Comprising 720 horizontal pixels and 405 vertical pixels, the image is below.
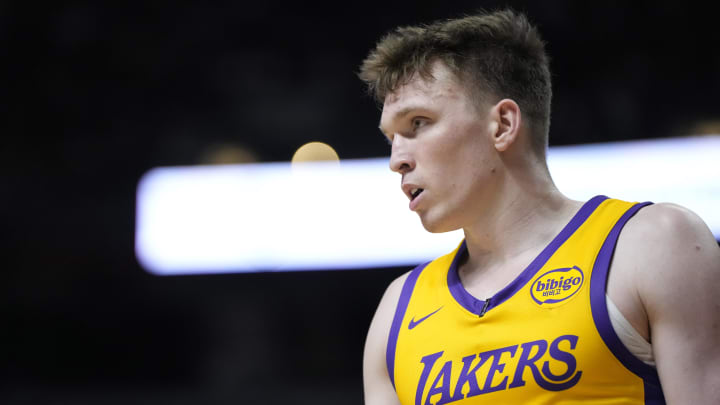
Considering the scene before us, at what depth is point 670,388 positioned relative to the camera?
1110 millimetres

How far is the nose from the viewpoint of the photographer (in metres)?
1.44

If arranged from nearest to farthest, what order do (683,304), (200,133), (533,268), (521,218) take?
(683,304) < (533,268) < (521,218) < (200,133)

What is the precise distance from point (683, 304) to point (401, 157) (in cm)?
60

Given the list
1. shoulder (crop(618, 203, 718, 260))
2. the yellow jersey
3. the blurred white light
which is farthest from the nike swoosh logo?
the blurred white light

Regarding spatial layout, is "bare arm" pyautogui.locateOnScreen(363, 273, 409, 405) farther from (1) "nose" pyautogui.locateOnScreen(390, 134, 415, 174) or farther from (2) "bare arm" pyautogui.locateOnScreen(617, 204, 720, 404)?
(2) "bare arm" pyautogui.locateOnScreen(617, 204, 720, 404)

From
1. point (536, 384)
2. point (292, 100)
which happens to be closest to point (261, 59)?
point (292, 100)

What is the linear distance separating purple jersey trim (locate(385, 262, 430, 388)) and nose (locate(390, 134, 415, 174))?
28 cm

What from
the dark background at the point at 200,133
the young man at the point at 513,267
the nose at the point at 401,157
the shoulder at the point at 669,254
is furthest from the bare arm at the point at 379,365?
the dark background at the point at 200,133

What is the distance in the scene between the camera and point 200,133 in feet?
12.8

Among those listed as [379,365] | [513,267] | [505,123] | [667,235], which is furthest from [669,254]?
[379,365]

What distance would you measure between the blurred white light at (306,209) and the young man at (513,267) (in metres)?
2.00

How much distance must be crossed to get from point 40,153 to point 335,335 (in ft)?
6.42

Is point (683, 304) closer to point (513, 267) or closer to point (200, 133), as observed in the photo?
point (513, 267)

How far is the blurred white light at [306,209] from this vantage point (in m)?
3.53
